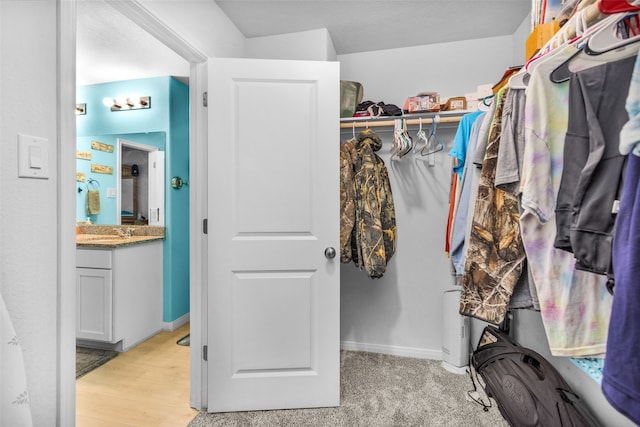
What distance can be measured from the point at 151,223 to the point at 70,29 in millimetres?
2291

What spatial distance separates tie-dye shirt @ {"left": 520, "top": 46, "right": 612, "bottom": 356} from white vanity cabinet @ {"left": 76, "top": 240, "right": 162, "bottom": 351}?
8.95ft

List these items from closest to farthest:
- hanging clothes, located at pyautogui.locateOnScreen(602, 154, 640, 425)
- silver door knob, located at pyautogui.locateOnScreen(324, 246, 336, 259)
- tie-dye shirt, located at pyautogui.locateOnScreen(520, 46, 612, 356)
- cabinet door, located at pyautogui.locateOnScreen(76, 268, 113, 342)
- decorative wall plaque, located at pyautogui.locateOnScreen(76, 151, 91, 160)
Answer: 1. hanging clothes, located at pyautogui.locateOnScreen(602, 154, 640, 425)
2. tie-dye shirt, located at pyautogui.locateOnScreen(520, 46, 612, 356)
3. silver door knob, located at pyautogui.locateOnScreen(324, 246, 336, 259)
4. cabinet door, located at pyautogui.locateOnScreen(76, 268, 113, 342)
5. decorative wall plaque, located at pyautogui.locateOnScreen(76, 151, 91, 160)

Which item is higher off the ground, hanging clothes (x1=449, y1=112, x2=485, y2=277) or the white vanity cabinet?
A: hanging clothes (x1=449, y1=112, x2=485, y2=277)

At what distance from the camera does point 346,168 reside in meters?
2.05

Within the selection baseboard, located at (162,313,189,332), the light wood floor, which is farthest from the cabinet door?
baseboard, located at (162,313,189,332)

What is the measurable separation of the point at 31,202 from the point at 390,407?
1.90 metres

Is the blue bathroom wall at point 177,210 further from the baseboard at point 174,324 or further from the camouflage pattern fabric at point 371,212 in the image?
the camouflage pattern fabric at point 371,212

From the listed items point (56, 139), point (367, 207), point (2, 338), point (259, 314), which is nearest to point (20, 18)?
point (56, 139)

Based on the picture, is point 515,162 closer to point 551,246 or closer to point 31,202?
point 551,246

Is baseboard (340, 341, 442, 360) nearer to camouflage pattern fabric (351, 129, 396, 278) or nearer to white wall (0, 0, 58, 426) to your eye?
camouflage pattern fabric (351, 129, 396, 278)

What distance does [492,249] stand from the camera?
103 centimetres

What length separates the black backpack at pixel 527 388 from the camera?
1.22 meters

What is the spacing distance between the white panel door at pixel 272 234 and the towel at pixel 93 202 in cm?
209

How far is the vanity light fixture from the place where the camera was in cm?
297
